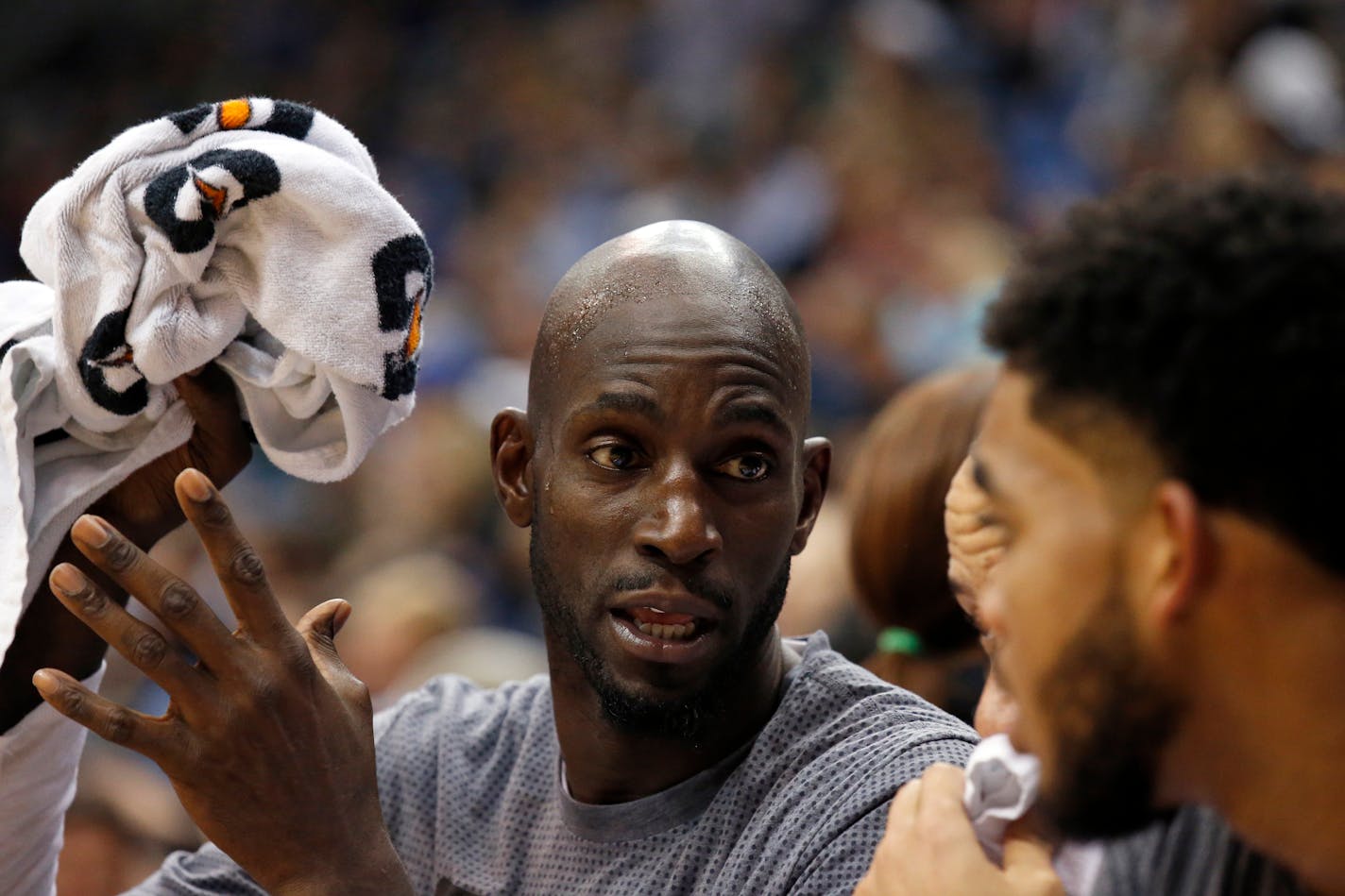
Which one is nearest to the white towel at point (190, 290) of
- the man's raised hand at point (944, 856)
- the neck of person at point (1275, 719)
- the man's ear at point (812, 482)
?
the man's ear at point (812, 482)

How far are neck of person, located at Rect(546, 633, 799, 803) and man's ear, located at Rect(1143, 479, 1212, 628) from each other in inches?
35.9

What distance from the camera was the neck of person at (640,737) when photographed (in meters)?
2.23

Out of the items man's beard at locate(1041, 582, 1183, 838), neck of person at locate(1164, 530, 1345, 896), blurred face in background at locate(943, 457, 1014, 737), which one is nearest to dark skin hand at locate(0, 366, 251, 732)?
blurred face in background at locate(943, 457, 1014, 737)

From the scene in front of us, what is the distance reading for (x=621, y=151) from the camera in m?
7.36

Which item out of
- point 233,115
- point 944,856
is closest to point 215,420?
point 233,115

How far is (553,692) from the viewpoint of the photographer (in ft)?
7.89

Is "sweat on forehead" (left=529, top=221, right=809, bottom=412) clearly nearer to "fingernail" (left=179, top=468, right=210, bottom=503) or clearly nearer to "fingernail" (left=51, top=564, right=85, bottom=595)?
"fingernail" (left=179, top=468, right=210, bottom=503)

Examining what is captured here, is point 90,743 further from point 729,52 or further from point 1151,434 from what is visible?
point 729,52

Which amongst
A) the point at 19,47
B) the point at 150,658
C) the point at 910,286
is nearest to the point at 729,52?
the point at 910,286

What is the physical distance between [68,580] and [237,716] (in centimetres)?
25

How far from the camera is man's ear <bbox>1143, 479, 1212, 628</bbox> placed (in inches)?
52.5

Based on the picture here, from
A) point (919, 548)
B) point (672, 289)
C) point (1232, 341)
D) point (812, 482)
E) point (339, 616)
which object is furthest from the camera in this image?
point (919, 548)

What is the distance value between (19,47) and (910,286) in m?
5.90

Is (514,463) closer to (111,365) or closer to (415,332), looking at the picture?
(415,332)
